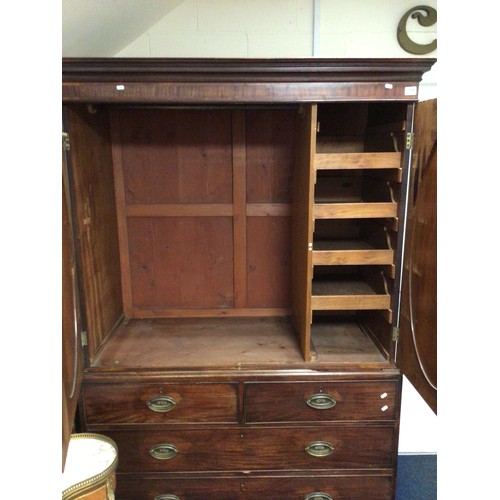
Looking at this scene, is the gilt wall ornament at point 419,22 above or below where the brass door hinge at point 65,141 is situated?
above

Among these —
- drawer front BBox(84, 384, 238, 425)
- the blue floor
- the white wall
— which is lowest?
the blue floor

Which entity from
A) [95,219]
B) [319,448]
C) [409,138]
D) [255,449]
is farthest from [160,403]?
[409,138]

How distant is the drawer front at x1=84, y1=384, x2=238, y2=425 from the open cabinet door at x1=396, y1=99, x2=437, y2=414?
2.14 ft

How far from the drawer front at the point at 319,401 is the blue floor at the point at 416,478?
2.14ft

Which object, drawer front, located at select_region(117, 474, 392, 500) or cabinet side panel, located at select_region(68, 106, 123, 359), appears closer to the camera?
cabinet side panel, located at select_region(68, 106, 123, 359)

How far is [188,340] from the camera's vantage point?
66.4 inches

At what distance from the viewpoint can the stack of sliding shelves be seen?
4.55 ft

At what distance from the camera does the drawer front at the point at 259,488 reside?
1.54m

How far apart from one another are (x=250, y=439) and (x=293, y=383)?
0.28 m

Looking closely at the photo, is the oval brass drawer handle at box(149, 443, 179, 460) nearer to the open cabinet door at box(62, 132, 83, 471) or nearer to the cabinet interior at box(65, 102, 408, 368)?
the cabinet interior at box(65, 102, 408, 368)

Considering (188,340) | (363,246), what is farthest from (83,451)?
(363,246)

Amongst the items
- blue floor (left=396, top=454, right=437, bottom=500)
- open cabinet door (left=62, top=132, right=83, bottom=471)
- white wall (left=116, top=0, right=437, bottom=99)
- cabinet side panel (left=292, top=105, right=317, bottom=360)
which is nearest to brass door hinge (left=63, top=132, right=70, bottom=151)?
open cabinet door (left=62, top=132, right=83, bottom=471)

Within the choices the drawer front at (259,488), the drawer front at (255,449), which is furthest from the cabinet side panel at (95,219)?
the drawer front at (259,488)

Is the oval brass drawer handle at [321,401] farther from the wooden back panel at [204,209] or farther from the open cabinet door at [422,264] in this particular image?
the wooden back panel at [204,209]
